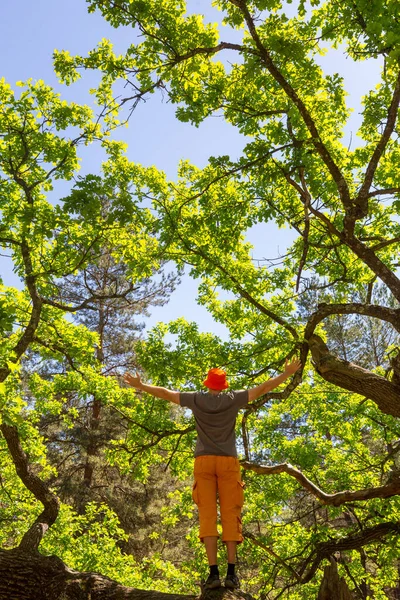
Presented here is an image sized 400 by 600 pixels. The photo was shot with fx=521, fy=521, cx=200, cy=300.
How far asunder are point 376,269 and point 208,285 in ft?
20.1

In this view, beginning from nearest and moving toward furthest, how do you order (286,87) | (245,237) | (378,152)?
(378,152) < (286,87) < (245,237)

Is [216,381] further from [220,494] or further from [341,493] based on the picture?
[341,493]

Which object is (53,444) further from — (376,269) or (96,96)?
(376,269)

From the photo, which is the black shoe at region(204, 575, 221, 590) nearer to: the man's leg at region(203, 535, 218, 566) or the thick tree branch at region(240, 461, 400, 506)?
the man's leg at region(203, 535, 218, 566)

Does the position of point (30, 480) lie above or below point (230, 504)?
above

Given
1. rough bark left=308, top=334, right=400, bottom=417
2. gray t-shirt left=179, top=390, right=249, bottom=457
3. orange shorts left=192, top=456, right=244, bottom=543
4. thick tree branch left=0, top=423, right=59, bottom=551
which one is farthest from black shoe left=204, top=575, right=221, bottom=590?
thick tree branch left=0, top=423, right=59, bottom=551

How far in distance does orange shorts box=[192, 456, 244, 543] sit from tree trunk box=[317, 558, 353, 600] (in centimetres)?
86

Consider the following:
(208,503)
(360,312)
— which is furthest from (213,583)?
(360,312)

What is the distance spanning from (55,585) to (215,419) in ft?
6.00

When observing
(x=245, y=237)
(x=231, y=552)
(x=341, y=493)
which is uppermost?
(x=245, y=237)

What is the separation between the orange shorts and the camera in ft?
13.7

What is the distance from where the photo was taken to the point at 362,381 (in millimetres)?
6023

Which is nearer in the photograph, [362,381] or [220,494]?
[220,494]

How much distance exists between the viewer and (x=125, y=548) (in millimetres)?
21391
